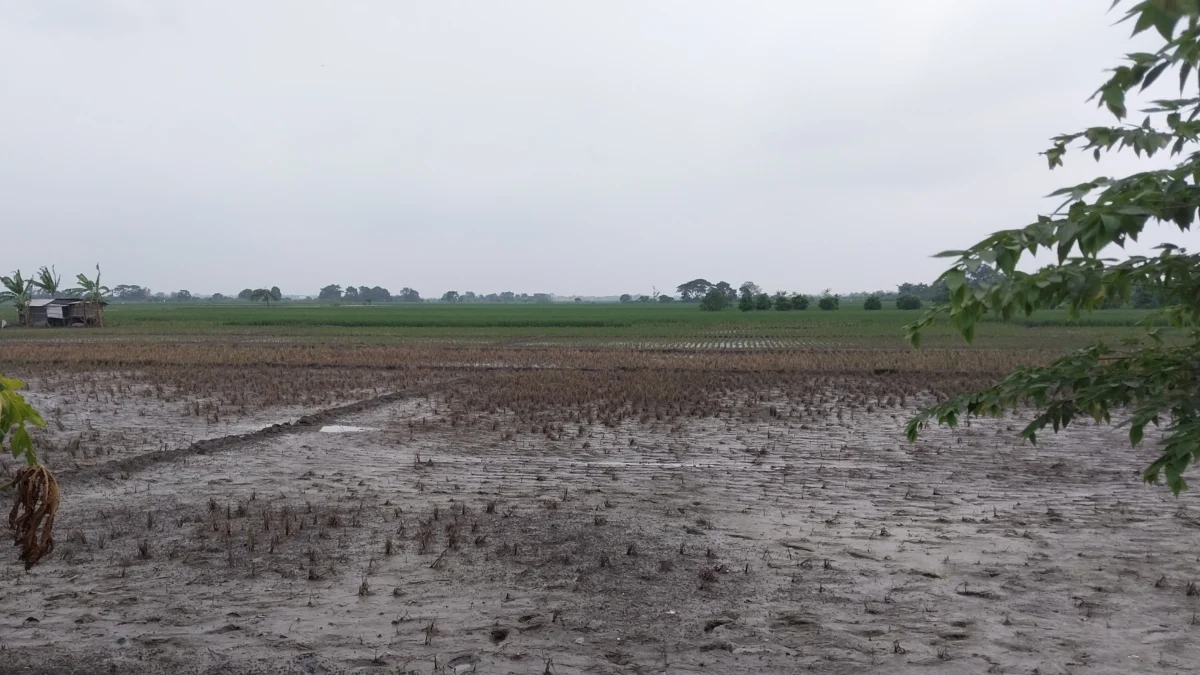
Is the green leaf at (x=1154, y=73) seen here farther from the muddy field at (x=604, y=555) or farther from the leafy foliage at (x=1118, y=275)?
the muddy field at (x=604, y=555)

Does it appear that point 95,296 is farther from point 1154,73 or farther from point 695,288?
point 695,288

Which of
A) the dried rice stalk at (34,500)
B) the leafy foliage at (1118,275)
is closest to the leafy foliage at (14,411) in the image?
the dried rice stalk at (34,500)

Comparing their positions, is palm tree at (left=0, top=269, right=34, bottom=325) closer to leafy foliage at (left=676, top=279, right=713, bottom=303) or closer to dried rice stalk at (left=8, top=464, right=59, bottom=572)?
dried rice stalk at (left=8, top=464, right=59, bottom=572)

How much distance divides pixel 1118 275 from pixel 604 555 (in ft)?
13.6

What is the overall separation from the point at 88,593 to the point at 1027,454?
9680 millimetres

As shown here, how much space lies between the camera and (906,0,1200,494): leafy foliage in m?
2.05

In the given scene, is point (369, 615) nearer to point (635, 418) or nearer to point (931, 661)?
point (931, 661)

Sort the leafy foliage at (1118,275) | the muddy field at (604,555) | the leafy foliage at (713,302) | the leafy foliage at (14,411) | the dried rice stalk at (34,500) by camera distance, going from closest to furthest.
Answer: the leafy foliage at (1118,275) < the leafy foliage at (14,411) < the dried rice stalk at (34,500) < the muddy field at (604,555) < the leafy foliage at (713,302)

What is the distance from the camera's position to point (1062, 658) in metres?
4.31

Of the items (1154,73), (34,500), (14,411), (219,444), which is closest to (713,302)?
(219,444)

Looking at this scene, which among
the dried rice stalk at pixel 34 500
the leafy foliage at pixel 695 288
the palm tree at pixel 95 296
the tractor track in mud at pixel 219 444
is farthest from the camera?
the leafy foliage at pixel 695 288

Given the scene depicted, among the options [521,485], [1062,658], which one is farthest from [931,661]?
[521,485]

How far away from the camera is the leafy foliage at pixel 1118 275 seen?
80.7 inches

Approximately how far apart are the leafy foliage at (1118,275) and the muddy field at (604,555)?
2.05m
